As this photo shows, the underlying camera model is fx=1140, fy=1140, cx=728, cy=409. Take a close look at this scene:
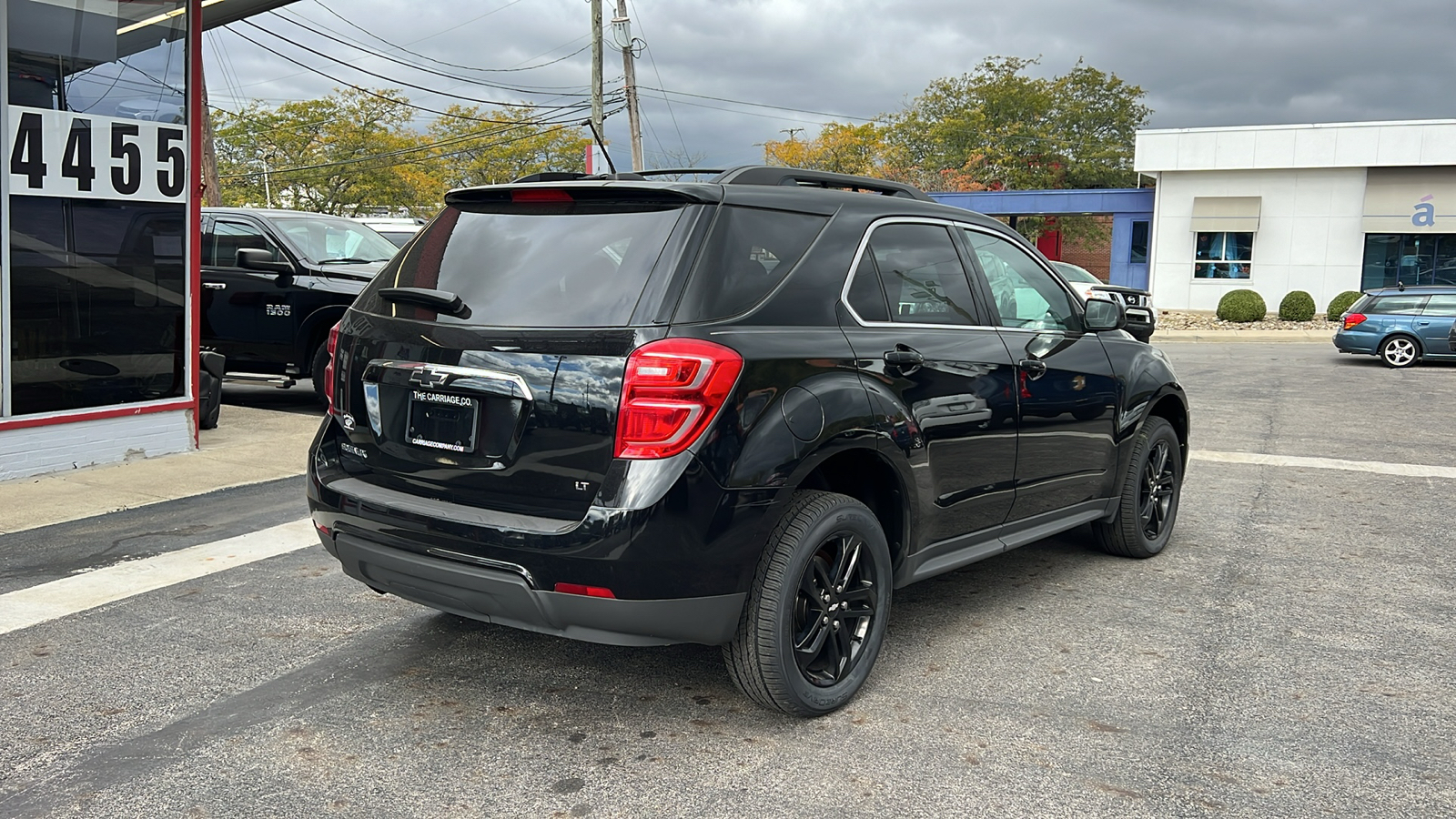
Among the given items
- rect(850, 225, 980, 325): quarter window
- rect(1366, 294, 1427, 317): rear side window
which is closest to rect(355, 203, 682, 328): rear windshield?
rect(850, 225, 980, 325): quarter window

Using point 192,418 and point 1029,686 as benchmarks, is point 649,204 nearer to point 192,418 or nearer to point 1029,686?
point 1029,686

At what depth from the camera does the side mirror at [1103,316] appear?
5.42 m

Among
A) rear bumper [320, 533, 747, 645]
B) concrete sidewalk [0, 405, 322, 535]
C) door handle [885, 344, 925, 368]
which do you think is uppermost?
door handle [885, 344, 925, 368]

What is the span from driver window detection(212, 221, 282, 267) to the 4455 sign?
2.48m

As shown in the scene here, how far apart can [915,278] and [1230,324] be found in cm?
2880

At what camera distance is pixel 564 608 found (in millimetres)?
3326

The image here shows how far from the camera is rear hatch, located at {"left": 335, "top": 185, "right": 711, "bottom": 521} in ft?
11.0

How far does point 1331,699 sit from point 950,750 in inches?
58.5

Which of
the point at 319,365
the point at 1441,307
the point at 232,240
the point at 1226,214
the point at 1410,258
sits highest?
the point at 1226,214

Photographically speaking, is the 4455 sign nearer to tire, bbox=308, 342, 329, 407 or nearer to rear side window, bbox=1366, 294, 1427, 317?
tire, bbox=308, 342, 329, 407

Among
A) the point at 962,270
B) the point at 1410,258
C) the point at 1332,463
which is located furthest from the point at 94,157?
the point at 1410,258

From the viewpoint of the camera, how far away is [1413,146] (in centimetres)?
3316

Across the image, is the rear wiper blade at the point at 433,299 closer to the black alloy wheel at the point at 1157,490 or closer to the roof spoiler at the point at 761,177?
the roof spoiler at the point at 761,177

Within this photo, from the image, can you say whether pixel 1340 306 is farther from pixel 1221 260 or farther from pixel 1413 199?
pixel 1221 260
